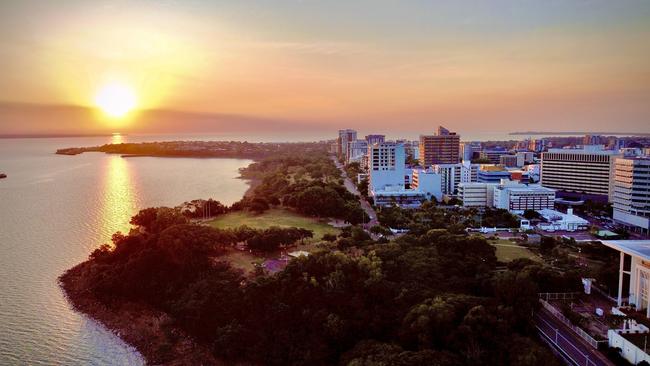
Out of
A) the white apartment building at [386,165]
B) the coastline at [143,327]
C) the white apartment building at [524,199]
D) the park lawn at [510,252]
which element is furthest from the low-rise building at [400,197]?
the coastline at [143,327]

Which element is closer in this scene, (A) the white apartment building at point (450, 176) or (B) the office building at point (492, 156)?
(A) the white apartment building at point (450, 176)

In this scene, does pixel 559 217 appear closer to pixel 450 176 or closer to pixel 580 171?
pixel 580 171

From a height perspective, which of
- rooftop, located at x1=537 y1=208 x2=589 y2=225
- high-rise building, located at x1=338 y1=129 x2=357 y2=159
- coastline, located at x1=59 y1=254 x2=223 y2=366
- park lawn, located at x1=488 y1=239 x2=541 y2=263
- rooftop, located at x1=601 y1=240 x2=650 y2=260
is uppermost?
high-rise building, located at x1=338 y1=129 x2=357 y2=159

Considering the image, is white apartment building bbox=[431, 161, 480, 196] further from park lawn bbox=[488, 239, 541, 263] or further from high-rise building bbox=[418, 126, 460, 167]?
park lawn bbox=[488, 239, 541, 263]

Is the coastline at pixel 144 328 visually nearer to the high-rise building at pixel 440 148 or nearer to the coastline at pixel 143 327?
the coastline at pixel 143 327

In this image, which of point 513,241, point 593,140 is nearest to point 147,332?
point 513,241

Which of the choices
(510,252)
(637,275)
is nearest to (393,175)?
(510,252)

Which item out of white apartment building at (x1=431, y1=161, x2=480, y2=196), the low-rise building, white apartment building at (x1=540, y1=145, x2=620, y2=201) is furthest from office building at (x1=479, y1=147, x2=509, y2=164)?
the low-rise building

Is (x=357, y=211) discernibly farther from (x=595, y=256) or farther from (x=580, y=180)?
(x=580, y=180)
